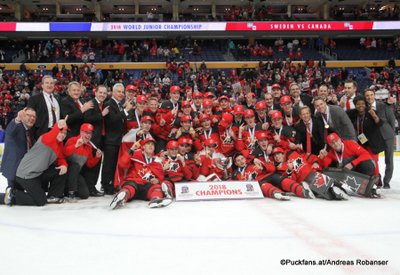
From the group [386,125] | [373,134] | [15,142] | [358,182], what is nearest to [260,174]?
[358,182]

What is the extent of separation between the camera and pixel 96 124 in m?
5.25

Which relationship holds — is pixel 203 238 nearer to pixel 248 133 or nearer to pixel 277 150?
pixel 277 150

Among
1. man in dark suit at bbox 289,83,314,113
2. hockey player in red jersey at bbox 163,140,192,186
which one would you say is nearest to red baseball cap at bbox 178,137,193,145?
hockey player in red jersey at bbox 163,140,192,186

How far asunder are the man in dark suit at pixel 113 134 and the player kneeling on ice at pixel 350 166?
2.96m

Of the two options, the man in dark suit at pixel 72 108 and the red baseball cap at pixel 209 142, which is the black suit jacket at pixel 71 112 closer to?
the man in dark suit at pixel 72 108

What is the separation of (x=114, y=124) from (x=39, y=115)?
1.02 metres

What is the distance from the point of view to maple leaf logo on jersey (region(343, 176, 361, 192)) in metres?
4.80

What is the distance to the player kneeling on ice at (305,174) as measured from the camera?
15.0 ft

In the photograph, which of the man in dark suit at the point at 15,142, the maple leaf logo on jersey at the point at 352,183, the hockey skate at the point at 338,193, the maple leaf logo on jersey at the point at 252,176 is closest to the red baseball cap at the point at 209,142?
the maple leaf logo on jersey at the point at 252,176

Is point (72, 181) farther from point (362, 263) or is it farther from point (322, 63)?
point (322, 63)

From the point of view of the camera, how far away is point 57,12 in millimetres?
25906

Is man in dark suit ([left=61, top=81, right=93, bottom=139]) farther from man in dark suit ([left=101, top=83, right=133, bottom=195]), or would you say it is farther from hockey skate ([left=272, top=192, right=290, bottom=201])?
hockey skate ([left=272, top=192, right=290, bottom=201])

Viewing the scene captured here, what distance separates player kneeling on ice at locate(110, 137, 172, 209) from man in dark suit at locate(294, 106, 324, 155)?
218 cm

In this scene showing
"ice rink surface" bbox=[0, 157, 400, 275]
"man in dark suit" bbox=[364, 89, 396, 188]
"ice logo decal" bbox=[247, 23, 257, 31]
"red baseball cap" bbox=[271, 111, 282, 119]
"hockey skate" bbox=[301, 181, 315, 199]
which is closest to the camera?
"ice rink surface" bbox=[0, 157, 400, 275]
